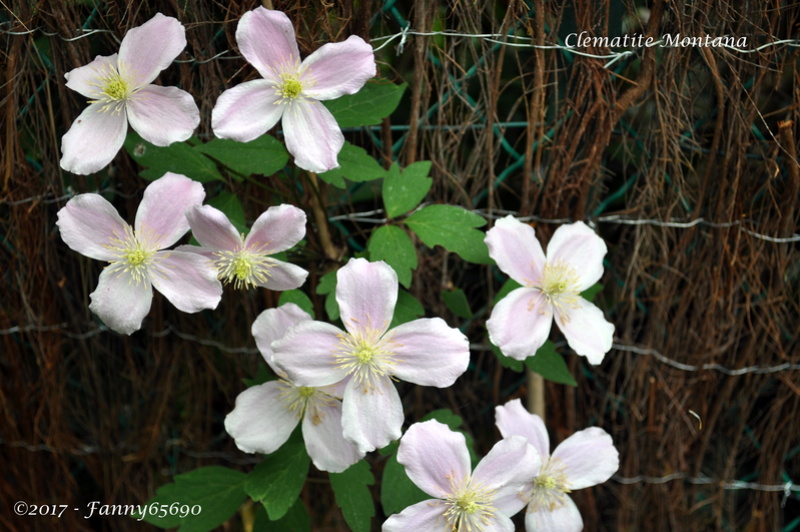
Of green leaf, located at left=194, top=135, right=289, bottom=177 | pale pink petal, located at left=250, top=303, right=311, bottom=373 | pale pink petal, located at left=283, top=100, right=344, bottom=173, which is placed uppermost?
pale pink petal, located at left=283, top=100, right=344, bottom=173

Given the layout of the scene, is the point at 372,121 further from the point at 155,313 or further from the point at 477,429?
the point at 477,429

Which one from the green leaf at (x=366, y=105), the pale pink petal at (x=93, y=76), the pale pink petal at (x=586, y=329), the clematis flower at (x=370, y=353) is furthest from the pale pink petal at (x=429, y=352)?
the pale pink petal at (x=93, y=76)

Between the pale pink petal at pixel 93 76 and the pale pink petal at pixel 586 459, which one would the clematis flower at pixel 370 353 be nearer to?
the pale pink petal at pixel 586 459

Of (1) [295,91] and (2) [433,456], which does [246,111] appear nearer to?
(1) [295,91]

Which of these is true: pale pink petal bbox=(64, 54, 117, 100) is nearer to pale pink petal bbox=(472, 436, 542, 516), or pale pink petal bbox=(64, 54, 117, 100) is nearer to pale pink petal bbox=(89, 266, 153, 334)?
pale pink petal bbox=(89, 266, 153, 334)

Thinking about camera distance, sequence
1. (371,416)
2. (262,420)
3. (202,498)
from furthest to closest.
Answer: (202,498) → (262,420) → (371,416)

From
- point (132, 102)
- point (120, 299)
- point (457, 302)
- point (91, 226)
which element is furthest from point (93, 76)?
point (457, 302)

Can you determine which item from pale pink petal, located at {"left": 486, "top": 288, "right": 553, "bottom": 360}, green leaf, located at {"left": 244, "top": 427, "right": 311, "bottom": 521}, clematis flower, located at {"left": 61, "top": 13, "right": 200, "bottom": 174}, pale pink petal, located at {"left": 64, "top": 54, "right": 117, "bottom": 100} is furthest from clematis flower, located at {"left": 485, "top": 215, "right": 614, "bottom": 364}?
pale pink petal, located at {"left": 64, "top": 54, "right": 117, "bottom": 100}
